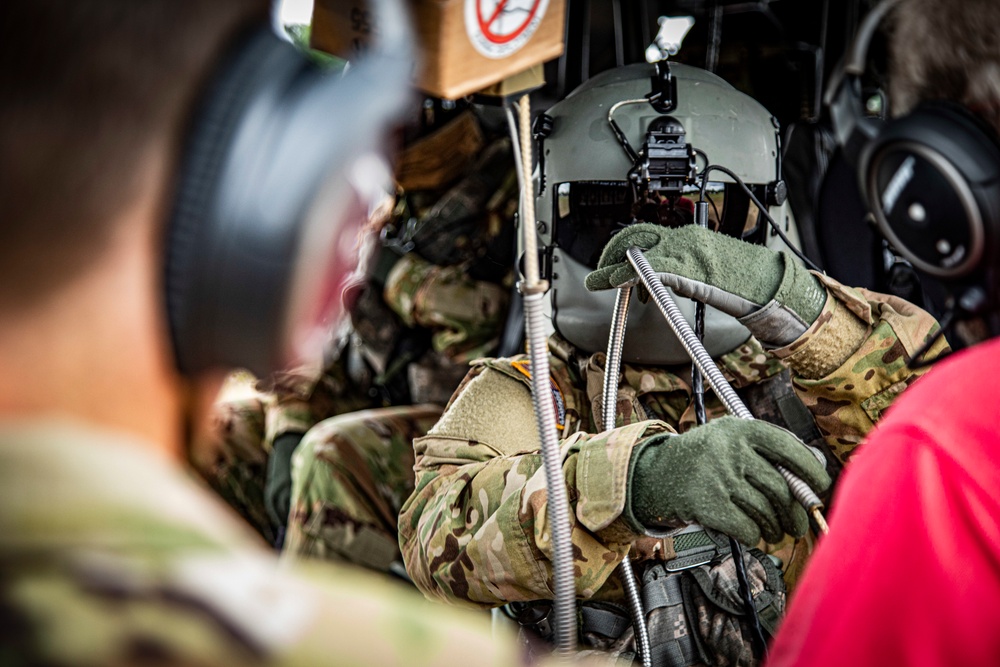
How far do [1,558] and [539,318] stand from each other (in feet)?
2.18

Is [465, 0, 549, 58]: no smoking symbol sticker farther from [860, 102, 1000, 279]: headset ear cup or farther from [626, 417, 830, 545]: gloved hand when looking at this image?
[626, 417, 830, 545]: gloved hand

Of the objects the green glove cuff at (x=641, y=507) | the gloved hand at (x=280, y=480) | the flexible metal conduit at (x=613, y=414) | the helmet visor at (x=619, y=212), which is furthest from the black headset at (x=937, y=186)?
the gloved hand at (x=280, y=480)

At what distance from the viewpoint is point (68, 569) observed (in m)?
0.39

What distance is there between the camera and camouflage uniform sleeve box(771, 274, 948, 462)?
150 cm

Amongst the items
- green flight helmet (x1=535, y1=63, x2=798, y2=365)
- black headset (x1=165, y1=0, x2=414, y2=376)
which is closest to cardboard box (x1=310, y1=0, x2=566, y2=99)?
black headset (x1=165, y1=0, x2=414, y2=376)

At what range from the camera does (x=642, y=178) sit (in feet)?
5.33

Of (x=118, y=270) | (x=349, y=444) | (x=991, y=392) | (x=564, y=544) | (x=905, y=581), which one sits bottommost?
(x=349, y=444)

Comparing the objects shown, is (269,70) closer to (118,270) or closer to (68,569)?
(118,270)

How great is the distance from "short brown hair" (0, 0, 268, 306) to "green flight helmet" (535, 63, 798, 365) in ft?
4.07

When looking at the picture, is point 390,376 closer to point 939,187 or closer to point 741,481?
point 741,481

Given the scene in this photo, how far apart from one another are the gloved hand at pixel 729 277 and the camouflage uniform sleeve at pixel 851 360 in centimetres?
4

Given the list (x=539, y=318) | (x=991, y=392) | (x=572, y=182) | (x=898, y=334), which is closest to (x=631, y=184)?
(x=572, y=182)

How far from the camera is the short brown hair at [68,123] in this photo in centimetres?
44

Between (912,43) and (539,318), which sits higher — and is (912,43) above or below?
above
